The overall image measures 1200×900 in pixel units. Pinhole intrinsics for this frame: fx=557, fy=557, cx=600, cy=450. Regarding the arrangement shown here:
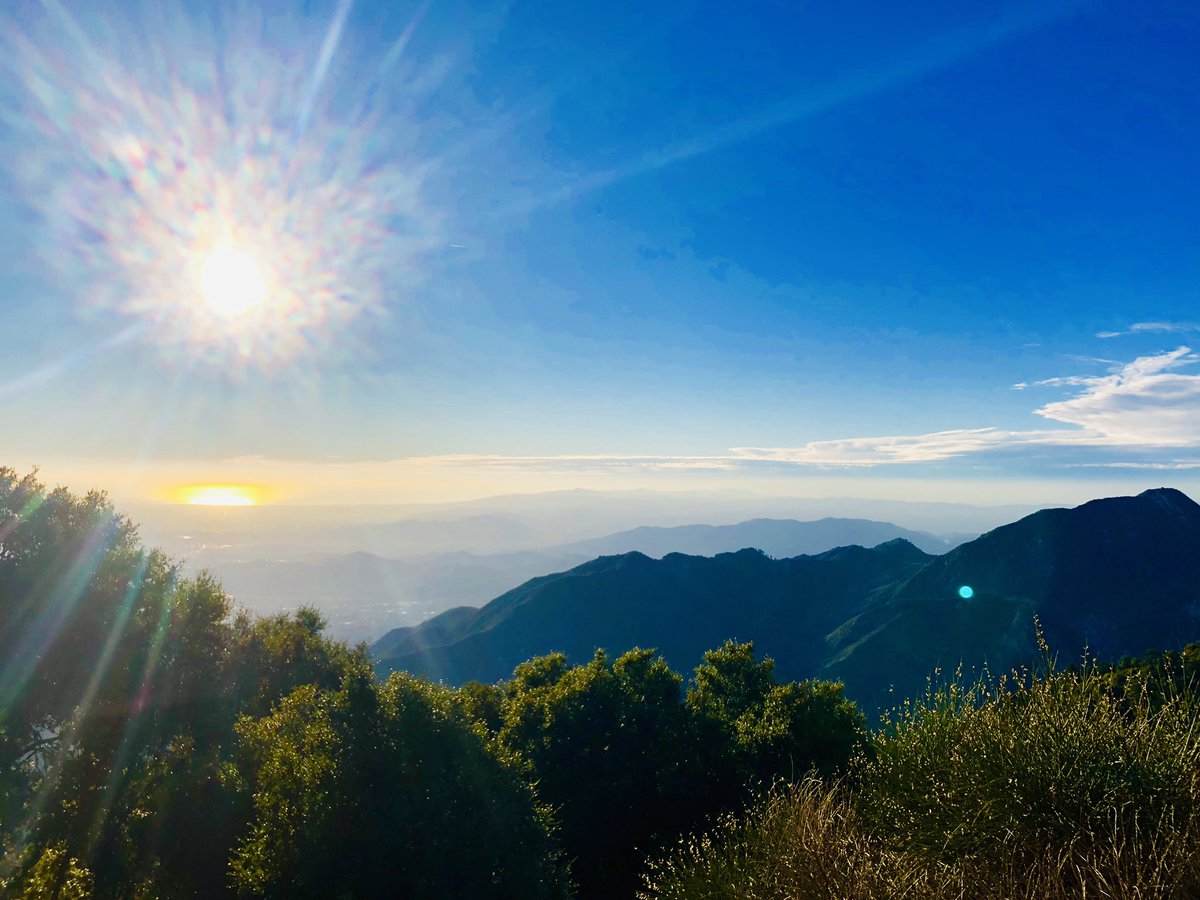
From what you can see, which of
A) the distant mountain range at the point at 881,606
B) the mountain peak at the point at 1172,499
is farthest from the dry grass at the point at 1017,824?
the mountain peak at the point at 1172,499

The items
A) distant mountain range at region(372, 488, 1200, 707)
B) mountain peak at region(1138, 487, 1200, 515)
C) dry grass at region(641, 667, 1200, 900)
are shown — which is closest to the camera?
dry grass at region(641, 667, 1200, 900)

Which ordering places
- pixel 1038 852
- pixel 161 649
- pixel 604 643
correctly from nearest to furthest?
1. pixel 1038 852
2. pixel 161 649
3. pixel 604 643

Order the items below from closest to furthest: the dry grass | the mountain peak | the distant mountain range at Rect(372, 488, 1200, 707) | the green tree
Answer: the dry grass, the green tree, the distant mountain range at Rect(372, 488, 1200, 707), the mountain peak

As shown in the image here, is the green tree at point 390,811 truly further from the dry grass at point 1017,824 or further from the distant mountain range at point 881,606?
Result: the distant mountain range at point 881,606

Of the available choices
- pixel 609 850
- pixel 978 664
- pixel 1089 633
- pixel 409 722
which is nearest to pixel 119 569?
pixel 409 722

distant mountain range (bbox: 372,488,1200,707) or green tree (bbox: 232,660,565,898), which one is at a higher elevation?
green tree (bbox: 232,660,565,898)

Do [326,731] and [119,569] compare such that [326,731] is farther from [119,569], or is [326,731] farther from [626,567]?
[626,567]

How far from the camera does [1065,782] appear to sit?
681 centimetres

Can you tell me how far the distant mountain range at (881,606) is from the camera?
114188 mm

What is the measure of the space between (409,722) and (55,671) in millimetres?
16062

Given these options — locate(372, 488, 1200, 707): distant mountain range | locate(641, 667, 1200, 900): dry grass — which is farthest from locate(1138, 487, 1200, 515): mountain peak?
locate(641, 667, 1200, 900): dry grass

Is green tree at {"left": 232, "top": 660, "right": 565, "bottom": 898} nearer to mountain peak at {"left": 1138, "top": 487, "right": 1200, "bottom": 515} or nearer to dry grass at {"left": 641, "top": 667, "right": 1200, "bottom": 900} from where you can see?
dry grass at {"left": 641, "top": 667, "right": 1200, "bottom": 900}

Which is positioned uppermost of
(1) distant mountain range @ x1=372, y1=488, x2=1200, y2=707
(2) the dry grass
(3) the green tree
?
(2) the dry grass

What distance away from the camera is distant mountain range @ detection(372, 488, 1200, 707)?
375 feet
